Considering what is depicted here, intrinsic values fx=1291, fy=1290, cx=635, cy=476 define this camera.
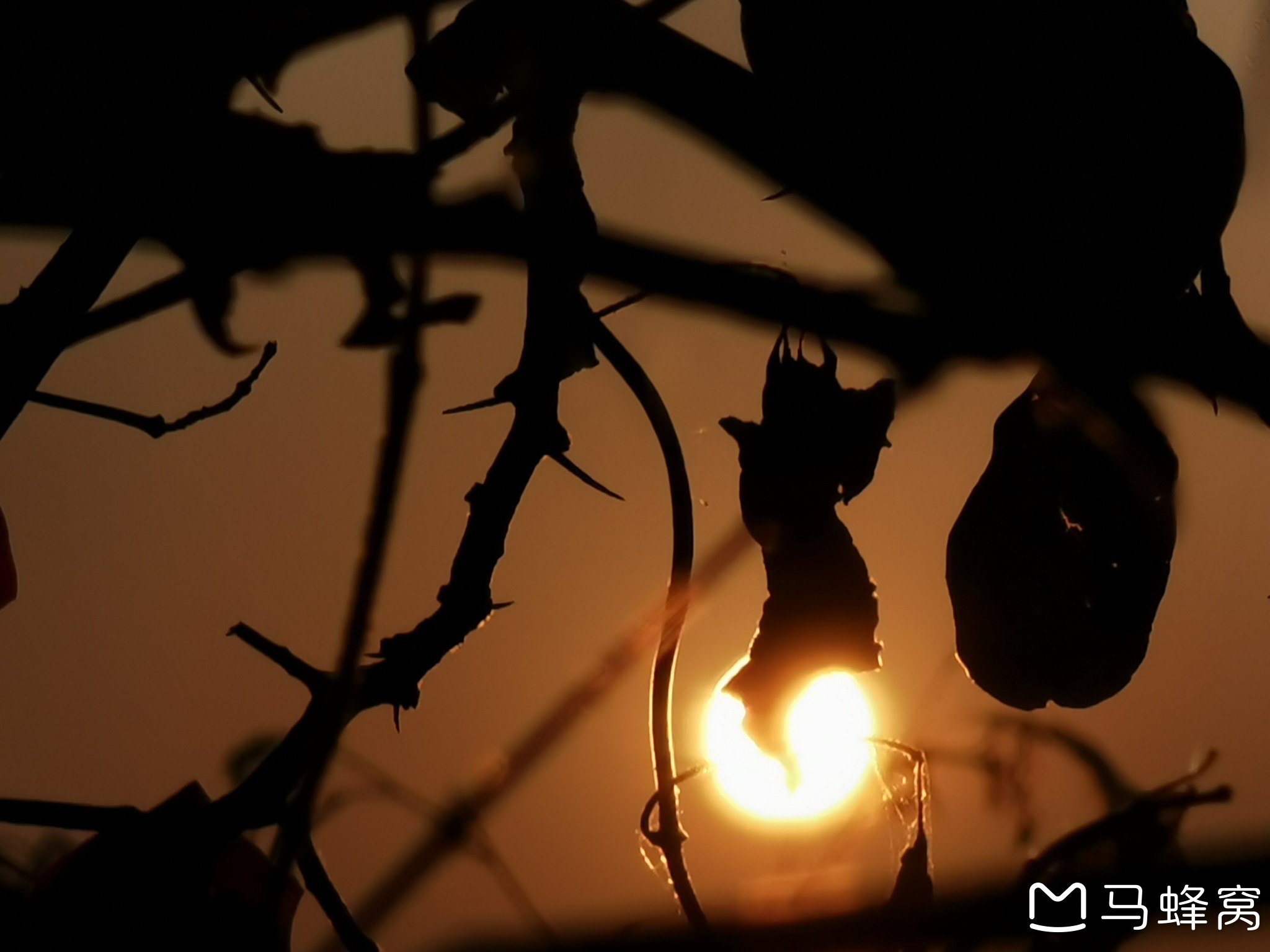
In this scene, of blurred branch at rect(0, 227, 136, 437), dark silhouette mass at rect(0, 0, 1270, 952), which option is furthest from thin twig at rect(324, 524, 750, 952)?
blurred branch at rect(0, 227, 136, 437)

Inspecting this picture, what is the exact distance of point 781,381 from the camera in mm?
575

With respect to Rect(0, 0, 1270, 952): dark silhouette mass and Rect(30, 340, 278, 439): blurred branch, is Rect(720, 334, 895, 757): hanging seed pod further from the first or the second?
Rect(30, 340, 278, 439): blurred branch

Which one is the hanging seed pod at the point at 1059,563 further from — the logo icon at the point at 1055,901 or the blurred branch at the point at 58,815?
the blurred branch at the point at 58,815

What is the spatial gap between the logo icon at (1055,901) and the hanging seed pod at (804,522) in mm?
185

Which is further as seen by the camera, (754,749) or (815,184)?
(754,749)

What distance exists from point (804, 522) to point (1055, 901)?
0.24 m

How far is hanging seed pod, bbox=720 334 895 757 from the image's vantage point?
570mm

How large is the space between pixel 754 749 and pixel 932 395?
21 centimetres

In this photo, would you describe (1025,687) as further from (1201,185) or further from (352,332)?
(352,332)

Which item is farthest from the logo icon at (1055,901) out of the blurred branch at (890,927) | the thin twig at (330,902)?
the thin twig at (330,902)

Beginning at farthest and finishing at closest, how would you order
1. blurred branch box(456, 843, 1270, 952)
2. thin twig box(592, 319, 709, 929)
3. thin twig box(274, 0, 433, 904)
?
thin twig box(592, 319, 709, 929) → thin twig box(274, 0, 433, 904) → blurred branch box(456, 843, 1270, 952)

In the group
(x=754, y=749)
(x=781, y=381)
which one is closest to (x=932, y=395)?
(x=781, y=381)

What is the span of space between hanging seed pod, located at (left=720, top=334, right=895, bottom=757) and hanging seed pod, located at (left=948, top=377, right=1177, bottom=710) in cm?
6

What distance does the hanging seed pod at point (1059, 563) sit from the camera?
0.59 m
